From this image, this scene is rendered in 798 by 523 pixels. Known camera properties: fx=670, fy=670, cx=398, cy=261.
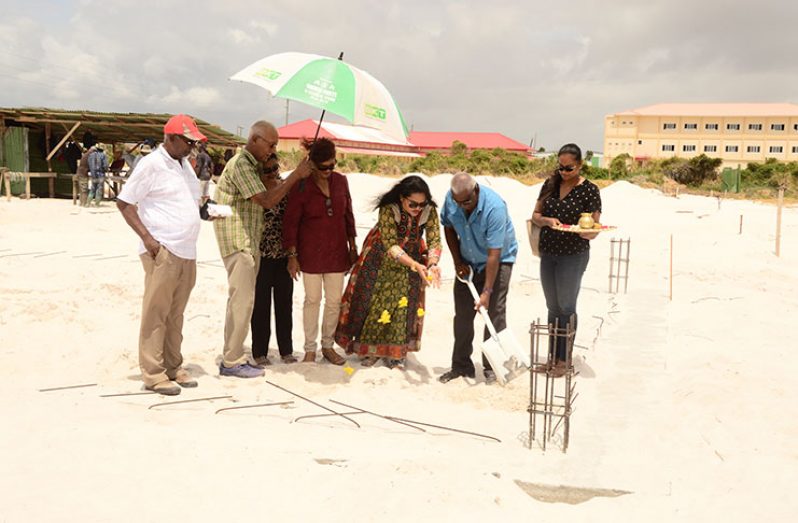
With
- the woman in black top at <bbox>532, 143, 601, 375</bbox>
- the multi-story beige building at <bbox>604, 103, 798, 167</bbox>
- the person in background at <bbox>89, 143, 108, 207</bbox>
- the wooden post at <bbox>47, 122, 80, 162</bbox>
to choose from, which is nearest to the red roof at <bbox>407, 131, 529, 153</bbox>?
the multi-story beige building at <bbox>604, 103, 798, 167</bbox>

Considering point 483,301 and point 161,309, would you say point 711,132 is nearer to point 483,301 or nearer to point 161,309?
point 483,301

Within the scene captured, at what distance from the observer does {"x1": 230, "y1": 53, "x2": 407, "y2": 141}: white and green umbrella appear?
4.27 meters

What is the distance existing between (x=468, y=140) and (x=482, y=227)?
5451 cm

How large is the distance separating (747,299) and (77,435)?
295 inches

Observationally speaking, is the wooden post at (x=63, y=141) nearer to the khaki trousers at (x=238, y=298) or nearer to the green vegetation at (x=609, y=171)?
the green vegetation at (x=609, y=171)

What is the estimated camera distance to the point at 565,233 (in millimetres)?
4824

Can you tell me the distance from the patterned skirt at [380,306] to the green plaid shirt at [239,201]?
855 millimetres

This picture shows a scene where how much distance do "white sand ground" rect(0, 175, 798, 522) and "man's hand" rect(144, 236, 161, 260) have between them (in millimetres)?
903

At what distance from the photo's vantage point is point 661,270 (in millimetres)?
11180

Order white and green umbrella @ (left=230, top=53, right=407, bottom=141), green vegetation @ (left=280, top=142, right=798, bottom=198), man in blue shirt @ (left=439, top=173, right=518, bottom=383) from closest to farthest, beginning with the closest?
1. white and green umbrella @ (left=230, top=53, right=407, bottom=141)
2. man in blue shirt @ (left=439, top=173, right=518, bottom=383)
3. green vegetation @ (left=280, top=142, right=798, bottom=198)

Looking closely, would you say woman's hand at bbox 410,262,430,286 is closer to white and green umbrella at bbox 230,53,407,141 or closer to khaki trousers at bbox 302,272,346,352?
khaki trousers at bbox 302,272,346,352

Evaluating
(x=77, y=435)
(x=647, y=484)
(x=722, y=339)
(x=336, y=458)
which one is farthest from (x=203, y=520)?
(x=722, y=339)

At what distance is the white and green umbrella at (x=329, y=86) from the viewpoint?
4266mm

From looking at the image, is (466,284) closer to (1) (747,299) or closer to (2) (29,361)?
(2) (29,361)
